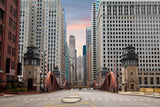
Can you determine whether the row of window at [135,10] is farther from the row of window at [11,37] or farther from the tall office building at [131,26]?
the row of window at [11,37]

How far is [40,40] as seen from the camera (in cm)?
16700

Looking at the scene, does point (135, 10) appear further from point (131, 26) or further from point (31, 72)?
point (31, 72)

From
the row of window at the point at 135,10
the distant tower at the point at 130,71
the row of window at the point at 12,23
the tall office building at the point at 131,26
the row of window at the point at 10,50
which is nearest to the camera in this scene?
the row of window at the point at 10,50

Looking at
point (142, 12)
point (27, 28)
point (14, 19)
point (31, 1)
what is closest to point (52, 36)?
point (27, 28)

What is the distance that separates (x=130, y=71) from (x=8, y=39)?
36.0 metres

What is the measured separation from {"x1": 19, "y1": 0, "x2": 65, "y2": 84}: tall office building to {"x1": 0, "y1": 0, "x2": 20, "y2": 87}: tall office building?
90.8 m

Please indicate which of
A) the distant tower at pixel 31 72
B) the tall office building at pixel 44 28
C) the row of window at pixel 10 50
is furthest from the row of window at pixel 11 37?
the tall office building at pixel 44 28

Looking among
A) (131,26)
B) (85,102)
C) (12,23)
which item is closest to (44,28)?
(131,26)

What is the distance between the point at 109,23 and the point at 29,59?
107m

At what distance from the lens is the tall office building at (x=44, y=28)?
521 feet

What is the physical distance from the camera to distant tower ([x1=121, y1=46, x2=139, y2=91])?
62.9m

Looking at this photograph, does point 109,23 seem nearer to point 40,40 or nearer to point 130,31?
point 130,31

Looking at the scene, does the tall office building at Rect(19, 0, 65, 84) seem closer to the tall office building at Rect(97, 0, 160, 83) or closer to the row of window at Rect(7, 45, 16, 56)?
the tall office building at Rect(97, 0, 160, 83)

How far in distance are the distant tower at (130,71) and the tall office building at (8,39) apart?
1278 inches
